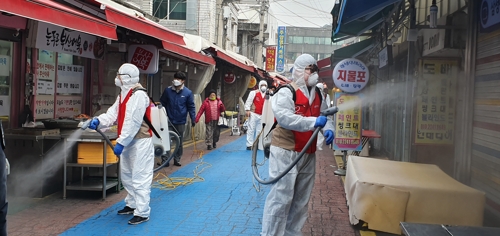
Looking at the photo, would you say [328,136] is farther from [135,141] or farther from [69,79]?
[69,79]

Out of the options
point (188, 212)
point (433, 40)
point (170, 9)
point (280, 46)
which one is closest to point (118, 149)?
point (188, 212)

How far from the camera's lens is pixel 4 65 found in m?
7.52

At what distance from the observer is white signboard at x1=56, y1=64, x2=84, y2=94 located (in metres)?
9.04

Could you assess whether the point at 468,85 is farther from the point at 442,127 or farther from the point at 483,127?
the point at 442,127

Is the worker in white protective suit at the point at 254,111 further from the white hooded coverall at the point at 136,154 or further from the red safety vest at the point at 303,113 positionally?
the red safety vest at the point at 303,113

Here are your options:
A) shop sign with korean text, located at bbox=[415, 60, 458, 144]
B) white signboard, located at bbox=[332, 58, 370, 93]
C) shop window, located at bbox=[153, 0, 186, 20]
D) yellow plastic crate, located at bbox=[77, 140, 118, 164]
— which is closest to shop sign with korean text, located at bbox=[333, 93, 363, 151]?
white signboard, located at bbox=[332, 58, 370, 93]

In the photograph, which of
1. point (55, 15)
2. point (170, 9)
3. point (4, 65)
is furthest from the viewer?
point (170, 9)

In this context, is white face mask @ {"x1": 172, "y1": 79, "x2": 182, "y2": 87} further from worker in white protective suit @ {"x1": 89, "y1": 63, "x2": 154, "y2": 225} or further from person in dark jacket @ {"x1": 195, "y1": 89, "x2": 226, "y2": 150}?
worker in white protective suit @ {"x1": 89, "y1": 63, "x2": 154, "y2": 225}

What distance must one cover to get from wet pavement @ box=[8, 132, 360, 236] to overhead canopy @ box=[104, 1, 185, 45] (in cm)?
269

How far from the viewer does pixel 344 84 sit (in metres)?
10.2

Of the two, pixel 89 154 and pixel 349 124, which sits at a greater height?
pixel 349 124

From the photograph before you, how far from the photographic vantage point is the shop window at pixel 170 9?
74.6 feet

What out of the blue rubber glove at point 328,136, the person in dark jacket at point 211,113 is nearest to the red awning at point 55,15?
the blue rubber glove at point 328,136

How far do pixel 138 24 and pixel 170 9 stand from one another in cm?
1564
